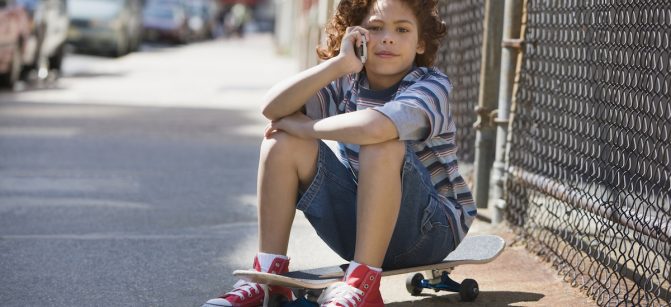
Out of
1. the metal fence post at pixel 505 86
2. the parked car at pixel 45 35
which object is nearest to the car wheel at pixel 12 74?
the parked car at pixel 45 35

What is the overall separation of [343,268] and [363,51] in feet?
2.43

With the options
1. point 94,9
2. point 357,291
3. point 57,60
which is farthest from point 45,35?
point 357,291

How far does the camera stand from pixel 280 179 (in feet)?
12.3

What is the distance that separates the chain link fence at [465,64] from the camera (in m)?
7.59

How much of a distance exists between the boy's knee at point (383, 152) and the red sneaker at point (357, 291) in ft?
1.13

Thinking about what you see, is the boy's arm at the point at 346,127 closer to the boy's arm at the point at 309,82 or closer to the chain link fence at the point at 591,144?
the boy's arm at the point at 309,82

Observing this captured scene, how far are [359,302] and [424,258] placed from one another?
428mm

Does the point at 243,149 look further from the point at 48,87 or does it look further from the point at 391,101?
the point at 48,87

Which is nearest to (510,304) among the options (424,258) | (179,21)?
(424,258)

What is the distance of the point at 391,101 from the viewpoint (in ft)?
12.3

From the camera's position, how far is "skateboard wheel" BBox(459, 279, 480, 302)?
4168 mm

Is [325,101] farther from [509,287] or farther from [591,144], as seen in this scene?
[591,144]

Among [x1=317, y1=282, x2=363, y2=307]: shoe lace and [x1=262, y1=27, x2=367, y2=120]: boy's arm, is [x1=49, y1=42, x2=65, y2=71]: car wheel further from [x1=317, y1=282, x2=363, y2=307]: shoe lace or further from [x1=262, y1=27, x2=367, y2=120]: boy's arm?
[x1=317, y1=282, x2=363, y2=307]: shoe lace

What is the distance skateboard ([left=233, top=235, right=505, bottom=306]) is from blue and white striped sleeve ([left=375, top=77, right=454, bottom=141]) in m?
0.48
